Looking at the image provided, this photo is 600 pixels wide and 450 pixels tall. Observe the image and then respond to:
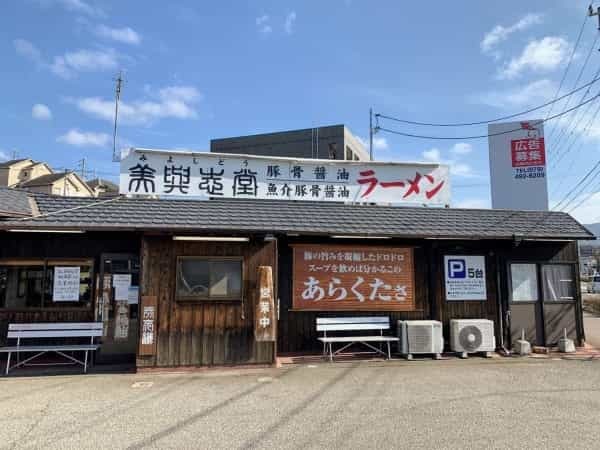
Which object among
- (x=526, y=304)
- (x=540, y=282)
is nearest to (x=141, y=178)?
(x=526, y=304)

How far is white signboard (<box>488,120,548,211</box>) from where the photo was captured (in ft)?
73.9

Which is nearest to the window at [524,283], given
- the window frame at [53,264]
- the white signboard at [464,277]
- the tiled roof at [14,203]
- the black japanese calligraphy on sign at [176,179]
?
the white signboard at [464,277]

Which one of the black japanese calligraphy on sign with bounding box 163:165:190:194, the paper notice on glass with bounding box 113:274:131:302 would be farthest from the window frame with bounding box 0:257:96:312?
the black japanese calligraphy on sign with bounding box 163:165:190:194

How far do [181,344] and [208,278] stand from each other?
1.32 metres

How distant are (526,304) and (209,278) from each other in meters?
7.54

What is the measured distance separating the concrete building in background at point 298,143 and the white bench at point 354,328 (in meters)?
32.0

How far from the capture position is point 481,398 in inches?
236

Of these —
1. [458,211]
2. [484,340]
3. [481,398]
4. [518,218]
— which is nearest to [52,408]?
[481,398]

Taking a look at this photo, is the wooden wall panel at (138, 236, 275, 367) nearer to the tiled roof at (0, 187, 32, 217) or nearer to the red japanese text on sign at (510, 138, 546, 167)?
the tiled roof at (0, 187, 32, 217)

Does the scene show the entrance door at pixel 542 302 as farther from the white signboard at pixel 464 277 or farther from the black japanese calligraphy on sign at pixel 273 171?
the black japanese calligraphy on sign at pixel 273 171

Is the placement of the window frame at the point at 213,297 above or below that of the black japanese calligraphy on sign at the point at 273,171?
below

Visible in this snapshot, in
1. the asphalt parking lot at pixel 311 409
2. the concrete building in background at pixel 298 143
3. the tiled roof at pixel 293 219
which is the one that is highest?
the concrete building in background at pixel 298 143

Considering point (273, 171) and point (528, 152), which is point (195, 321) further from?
point (528, 152)

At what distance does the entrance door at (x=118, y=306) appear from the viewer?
8.52 m
